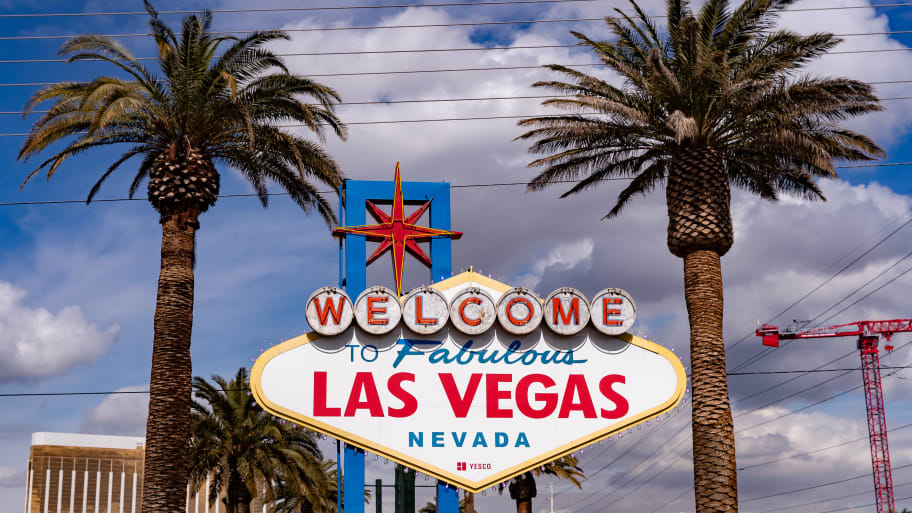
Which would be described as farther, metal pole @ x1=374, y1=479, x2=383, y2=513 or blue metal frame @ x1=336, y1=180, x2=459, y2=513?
metal pole @ x1=374, y1=479, x2=383, y2=513

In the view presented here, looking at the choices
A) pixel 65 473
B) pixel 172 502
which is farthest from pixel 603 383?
pixel 65 473

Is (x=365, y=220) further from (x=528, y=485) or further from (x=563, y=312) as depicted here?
(x=528, y=485)

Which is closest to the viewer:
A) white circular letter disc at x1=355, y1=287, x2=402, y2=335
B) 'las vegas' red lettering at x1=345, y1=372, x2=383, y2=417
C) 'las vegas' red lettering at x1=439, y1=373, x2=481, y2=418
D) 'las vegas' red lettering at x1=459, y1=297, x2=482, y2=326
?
'las vegas' red lettering at x1=345, y1=372, x2=383, y2=417

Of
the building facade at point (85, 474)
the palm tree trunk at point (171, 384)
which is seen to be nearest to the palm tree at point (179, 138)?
the palm tree trunk at point (171, 384)

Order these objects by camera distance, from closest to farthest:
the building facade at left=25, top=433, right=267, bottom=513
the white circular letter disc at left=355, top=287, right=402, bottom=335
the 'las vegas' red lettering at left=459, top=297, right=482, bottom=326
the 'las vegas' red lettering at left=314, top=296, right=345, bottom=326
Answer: the 'las vegas' red lettering at left=314, top=296, right=345, bottom=326, the white circular letter disc at left=355, top=287, right=402, bottom=335, the 'las vegas' red lettering at left=459, top=297, right=482, bottom=326, the building facade at left=25, top=433, right=267, bottom=513

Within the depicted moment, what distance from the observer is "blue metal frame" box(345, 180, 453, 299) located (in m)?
25.0

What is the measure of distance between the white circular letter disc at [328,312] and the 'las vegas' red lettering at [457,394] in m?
2.59

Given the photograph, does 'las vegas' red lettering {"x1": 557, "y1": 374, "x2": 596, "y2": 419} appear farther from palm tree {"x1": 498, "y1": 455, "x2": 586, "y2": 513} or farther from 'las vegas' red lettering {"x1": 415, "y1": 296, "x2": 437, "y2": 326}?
palm tree {"x1": 498, "y1": 455, "x2": 586, "y2": 513}

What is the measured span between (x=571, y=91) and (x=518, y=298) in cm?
635

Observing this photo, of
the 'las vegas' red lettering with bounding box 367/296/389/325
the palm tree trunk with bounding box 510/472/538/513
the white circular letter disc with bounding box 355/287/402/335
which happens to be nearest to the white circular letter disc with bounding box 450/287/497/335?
the white circular letter disc with bounding box 355/287/402/335

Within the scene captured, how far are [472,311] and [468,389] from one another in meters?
1.80

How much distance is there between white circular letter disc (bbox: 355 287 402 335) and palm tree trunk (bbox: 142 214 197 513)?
162 inches

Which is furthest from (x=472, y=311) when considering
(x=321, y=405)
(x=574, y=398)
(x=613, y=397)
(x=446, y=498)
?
(x=446, y=498)

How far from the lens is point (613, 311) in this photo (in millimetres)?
24734
